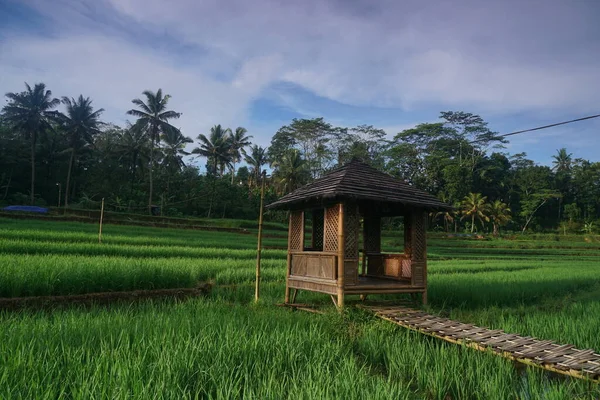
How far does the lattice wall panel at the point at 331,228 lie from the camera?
305 inches

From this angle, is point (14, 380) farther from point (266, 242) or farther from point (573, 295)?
point (266, 242)

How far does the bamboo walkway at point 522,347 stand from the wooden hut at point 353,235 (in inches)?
67.8

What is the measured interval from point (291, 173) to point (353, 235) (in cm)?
3099

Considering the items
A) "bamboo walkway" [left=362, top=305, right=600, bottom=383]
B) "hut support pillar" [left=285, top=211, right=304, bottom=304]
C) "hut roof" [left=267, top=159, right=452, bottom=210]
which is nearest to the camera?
"bamboo walkway" [left=362, top=305, right=600, bottom=383]

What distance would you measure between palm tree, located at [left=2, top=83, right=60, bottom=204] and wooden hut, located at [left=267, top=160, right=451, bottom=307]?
34574 millimetres

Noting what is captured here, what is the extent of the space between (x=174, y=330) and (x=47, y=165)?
4291 cm

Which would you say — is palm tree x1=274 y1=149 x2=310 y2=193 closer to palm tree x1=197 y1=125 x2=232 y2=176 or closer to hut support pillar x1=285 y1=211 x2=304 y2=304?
palm tree x1=197 y1=125 x2=232 y2=176

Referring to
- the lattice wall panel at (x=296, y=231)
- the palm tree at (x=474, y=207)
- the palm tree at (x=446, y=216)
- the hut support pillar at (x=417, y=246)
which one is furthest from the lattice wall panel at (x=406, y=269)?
the palm tree at (x=446, y=216)

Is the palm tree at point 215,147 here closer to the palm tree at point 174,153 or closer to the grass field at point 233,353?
the palm tree at point 174,153

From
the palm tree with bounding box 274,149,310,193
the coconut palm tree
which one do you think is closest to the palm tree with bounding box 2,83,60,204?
the coconut palm tree

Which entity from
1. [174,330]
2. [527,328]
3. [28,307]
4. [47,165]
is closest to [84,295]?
[28,307]

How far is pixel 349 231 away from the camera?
7746 millimetres

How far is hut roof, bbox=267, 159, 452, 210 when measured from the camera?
7.57 meters

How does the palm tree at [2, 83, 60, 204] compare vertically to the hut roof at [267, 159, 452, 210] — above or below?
above
